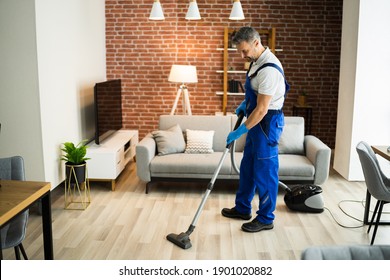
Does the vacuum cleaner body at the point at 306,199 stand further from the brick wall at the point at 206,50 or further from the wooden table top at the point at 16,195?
the brick wall at the point at 206,50

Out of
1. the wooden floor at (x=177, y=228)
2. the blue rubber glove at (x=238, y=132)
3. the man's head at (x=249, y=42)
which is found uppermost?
the man's head at (x=249, y=42)

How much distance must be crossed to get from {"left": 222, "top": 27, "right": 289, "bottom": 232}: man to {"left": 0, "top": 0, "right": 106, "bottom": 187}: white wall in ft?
5.65

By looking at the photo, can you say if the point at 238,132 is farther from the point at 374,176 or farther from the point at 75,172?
the point at 75,172

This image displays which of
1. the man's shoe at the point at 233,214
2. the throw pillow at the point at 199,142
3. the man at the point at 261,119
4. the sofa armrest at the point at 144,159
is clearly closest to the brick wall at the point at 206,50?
the throw pillow at the point at 199,142

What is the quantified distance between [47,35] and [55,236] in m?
1.82

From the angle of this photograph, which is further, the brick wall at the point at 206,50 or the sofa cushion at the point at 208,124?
the brick wall at the point at 206,50

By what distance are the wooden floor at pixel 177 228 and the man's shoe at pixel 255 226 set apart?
0.13 ft

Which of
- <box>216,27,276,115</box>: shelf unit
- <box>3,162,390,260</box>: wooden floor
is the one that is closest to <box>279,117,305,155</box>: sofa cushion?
<box>3,162,390,260</box>: wooden floor

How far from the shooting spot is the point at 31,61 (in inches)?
156

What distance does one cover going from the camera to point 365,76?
16.6 ft

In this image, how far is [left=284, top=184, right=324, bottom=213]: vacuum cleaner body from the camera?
4.24 meters

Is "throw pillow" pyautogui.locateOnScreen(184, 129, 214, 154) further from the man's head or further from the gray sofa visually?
the man's head

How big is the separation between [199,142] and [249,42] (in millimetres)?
1758

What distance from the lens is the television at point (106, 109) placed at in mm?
5039
